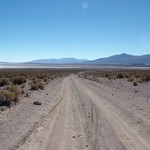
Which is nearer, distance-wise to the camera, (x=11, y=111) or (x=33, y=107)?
(x=11, y=111)

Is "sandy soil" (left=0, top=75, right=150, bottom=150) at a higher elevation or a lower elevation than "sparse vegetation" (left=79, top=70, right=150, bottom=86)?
higher

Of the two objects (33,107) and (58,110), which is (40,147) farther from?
(33,107)

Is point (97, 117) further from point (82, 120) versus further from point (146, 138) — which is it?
point (146, 138)

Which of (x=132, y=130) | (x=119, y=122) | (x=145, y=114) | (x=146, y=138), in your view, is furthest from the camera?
(x=145, y=114)

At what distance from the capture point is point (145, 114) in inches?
549

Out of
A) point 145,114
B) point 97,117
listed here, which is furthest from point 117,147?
point 145,114

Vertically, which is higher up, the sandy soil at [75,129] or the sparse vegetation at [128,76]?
the sandy soil at [75,129]

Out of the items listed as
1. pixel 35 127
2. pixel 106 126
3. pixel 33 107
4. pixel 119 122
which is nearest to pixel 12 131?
pixel 35 127

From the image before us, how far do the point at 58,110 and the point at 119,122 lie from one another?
13.1 feet

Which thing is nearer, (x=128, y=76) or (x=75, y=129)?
(x=75, y=129)

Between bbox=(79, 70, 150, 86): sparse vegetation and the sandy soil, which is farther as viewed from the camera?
bbox=(79, 70, 150, 86): sparse vegetation

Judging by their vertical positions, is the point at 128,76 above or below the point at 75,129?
below

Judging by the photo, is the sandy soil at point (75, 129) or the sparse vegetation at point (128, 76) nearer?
the sandy soil at point (75, 129)

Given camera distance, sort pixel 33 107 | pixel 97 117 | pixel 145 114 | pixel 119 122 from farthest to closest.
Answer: pixel 33 107 < pixel 145 114 < pixel 97 117 < pixel 119 122
